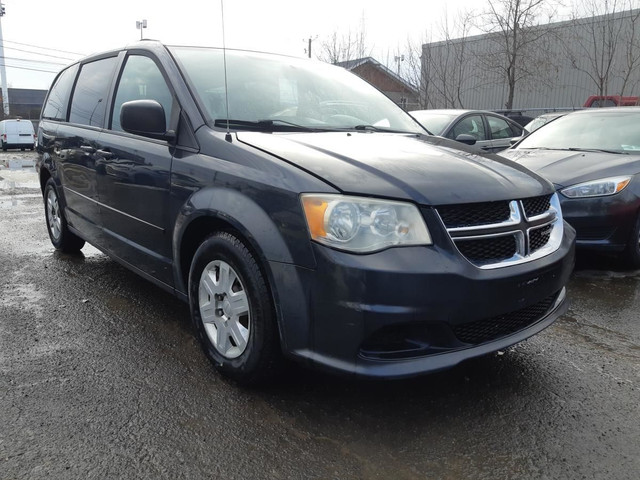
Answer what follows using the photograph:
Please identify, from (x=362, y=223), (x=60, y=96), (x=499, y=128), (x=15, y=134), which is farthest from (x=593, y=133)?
(x=15, y=134)

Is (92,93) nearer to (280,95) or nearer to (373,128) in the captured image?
(280,95)

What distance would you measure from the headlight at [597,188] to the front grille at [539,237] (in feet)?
7.00

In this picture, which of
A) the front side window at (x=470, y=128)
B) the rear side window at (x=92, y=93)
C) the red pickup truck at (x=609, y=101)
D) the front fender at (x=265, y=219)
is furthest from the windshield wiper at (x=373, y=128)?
the red pickup truck at (x=609, y=101)

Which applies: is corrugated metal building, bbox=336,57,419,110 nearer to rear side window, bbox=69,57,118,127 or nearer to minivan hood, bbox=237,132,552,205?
rear side window, bbox=69,57,118,127

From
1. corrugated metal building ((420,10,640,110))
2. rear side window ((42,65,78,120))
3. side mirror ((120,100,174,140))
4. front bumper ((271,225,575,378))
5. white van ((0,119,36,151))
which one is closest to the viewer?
front bumper ((271,225,575,378))

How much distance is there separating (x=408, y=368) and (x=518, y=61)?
1944 centimetres

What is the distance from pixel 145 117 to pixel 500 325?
6.82 feet

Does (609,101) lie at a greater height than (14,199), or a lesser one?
greater

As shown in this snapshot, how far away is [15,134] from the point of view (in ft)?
80.9

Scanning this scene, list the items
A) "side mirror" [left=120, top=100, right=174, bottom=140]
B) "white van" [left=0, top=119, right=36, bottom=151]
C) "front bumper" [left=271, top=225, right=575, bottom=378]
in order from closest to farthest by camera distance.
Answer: "front bumper" [left=271, top=225, right=575, bottom=378] → "side mirror" [left=120, top=100, right=174, bottom=140] → "white van" [left=0, top=119, right=36, bottom=151]

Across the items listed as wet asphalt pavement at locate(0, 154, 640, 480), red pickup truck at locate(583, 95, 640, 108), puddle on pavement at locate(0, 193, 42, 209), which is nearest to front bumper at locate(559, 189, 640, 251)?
wet asphalt pavement at locate(0, 154, 640, 480)

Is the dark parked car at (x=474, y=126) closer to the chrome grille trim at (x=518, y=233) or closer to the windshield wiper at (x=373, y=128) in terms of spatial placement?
the windshield wiper at (x=373, y=128)

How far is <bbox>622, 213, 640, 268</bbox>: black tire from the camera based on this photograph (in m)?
4.65

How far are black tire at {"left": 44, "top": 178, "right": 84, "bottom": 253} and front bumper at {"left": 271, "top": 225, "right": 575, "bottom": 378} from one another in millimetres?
3541
